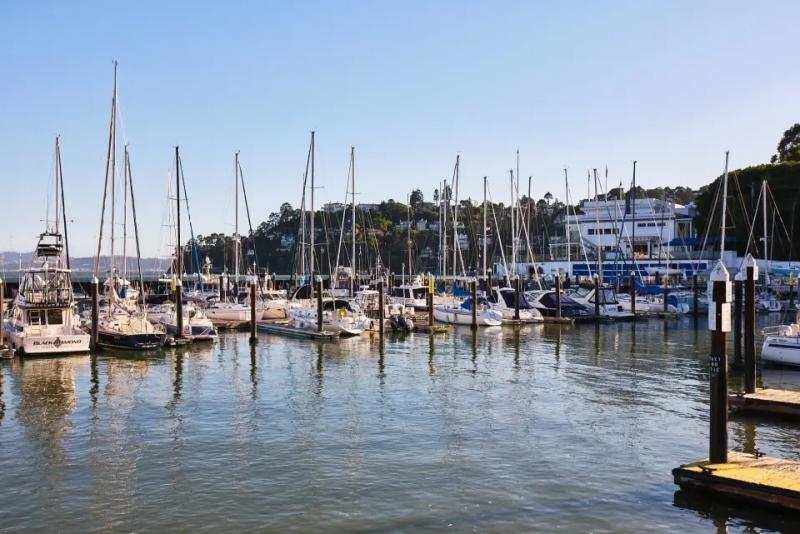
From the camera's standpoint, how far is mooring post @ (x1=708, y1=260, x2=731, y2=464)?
1508cm

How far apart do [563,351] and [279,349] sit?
15.8 metres

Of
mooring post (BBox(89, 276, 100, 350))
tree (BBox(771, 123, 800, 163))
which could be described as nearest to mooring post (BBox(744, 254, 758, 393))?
mooring post (BBox(89, 276, 100, 350))

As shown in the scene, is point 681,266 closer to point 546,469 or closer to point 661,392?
point 661,392

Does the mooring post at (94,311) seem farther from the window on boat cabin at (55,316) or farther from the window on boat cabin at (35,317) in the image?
the window on boat cabin at (35,317)

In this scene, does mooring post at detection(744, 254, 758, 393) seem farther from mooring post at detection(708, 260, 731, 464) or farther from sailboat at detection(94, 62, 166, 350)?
sailboat at detection(94, 62, 166, 350)

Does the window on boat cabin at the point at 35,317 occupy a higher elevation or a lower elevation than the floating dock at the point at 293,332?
higher

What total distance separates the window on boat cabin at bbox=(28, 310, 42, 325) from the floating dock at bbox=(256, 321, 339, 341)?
1523cm

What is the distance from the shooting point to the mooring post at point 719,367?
15.1 metres

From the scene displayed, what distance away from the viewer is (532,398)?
26.3m

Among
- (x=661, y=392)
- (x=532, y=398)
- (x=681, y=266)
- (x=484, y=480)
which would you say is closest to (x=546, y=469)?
(x=484, y=480)

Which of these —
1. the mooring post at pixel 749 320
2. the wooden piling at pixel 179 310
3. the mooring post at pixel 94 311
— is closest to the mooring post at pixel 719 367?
the mooring post at pixel 749 320

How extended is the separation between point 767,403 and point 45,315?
33344 mm

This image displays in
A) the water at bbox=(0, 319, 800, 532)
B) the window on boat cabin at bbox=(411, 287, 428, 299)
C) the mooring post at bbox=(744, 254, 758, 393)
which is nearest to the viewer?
the water at bbox=(0, 319, 800, 532)

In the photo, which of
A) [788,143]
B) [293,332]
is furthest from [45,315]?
[788,143]
